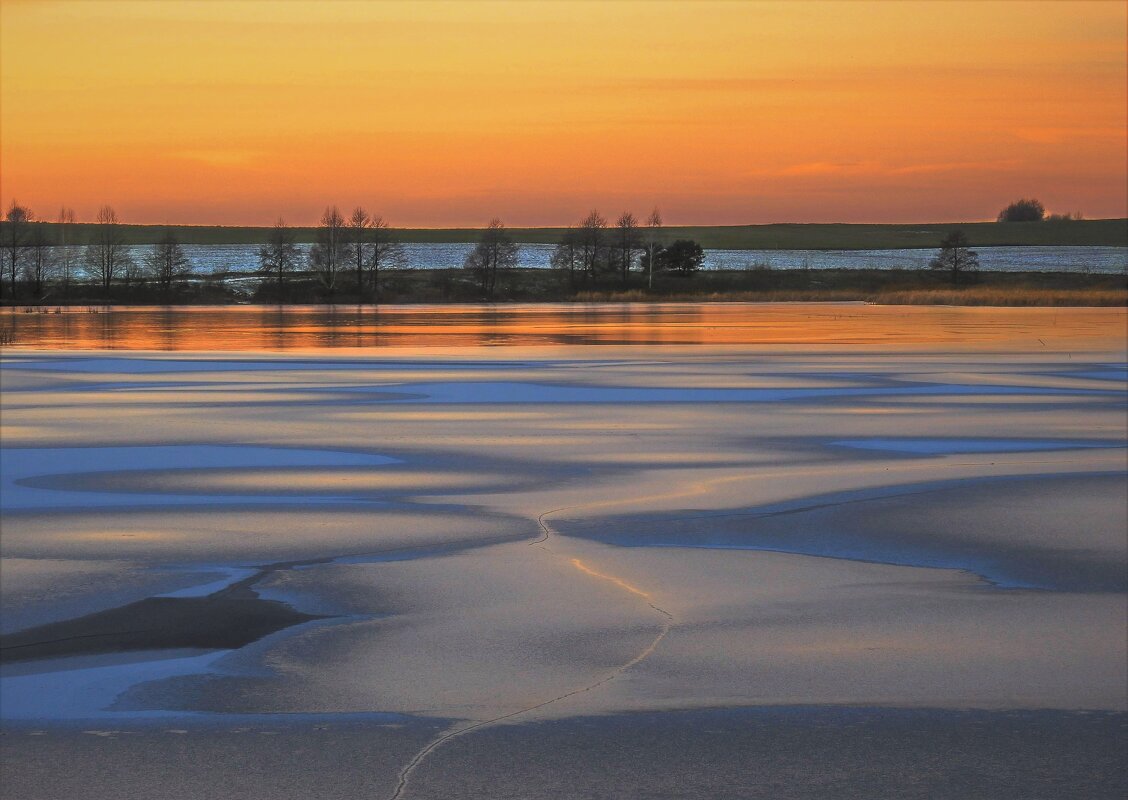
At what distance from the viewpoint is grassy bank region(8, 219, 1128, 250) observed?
158 m

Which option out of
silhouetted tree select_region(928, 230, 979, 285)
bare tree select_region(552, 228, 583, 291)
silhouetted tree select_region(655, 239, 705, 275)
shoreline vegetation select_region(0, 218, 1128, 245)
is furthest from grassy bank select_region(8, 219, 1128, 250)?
silhouetted tree select_region(655, 239, 705, 275)

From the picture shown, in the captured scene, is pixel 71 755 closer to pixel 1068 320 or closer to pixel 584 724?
pixel 584 724

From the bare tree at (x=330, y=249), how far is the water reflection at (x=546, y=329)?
53.8m

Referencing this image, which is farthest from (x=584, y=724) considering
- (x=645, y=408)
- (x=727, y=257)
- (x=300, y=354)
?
(x=727, y=257)

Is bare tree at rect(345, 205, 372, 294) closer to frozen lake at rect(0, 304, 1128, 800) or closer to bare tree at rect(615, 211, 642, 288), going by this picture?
bare tree at rect(615, 211, 642, 288)

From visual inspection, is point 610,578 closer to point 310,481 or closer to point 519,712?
point 519,712

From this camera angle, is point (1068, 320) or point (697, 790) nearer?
point (697, 790)

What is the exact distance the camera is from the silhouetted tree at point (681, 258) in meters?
121

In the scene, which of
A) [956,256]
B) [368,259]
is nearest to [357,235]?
[368,259]

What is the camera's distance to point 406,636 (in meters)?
7.44

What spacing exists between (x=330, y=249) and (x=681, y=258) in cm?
2867

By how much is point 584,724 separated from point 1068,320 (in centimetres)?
5215

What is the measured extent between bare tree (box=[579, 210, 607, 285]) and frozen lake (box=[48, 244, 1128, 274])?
355 inches

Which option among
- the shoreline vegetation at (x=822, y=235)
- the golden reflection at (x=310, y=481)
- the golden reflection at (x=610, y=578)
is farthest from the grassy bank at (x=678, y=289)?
the golden reflection at (x=610, y=578)
